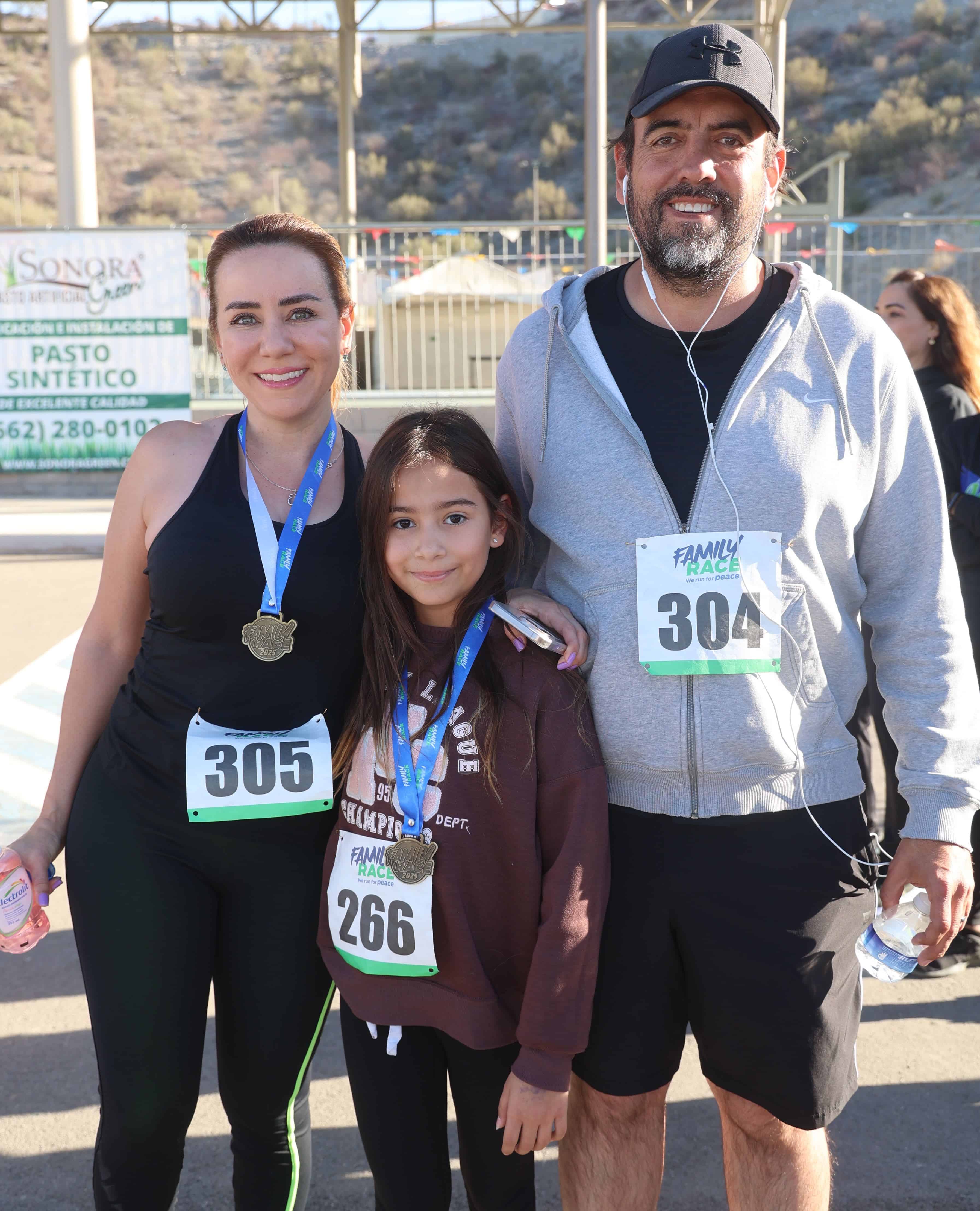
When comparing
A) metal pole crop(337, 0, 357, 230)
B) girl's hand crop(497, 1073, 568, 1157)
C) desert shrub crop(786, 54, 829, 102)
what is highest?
desert shrub crop(786, 54, 829, 102)

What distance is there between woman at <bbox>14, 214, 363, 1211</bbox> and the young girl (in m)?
0.09

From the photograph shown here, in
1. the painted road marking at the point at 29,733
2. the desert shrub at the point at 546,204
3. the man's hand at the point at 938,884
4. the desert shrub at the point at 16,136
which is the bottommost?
the painted road marking at the point at 29,733

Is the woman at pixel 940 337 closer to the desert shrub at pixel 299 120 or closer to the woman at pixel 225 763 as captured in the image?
the woman at pixel 225 763

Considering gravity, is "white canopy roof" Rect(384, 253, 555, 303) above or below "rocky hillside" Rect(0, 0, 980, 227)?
below

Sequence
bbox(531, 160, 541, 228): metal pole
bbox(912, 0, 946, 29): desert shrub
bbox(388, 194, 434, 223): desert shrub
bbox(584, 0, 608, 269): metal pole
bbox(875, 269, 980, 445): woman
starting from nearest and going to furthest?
1. bbox(875, 269, 980, 445): woman
2. bbox(584, 0, 608, 269): metal pole
3. bbox(531, 160, 541, 228): metal pole
4. bbox(388, 194, 434, 223): desert shrub
5. bbox(912, 0, 946, 29): desert shrub

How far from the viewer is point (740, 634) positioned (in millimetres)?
2025

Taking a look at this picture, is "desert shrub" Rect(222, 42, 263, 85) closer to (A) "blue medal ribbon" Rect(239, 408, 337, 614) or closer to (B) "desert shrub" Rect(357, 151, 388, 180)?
(B) "desert shrub" Rect(357, 151, 388, 180)

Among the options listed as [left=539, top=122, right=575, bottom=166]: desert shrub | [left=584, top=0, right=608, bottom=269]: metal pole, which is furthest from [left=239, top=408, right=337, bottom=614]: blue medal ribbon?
[left=539, top=122, right=575, bottom=166]: desert shrub

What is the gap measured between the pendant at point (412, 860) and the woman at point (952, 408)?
6.70 ft

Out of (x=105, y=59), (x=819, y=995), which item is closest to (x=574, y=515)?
(x=819, y=995)

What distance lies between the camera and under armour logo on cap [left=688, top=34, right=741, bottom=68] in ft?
6.81

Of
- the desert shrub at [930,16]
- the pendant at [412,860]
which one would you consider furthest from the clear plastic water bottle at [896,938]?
the desert shrub at [930,16]

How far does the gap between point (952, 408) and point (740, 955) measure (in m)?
2.70

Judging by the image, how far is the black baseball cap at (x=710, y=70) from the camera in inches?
81.0
